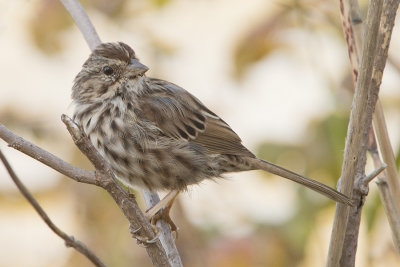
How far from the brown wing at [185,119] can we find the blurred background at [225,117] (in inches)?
9.2

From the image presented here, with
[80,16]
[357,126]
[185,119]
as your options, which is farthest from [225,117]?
[357,126]

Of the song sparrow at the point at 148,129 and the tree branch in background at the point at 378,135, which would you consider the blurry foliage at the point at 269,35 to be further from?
the tree branch in background at the point at 378,135

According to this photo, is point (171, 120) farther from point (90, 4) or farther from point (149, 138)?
point (90, 4)

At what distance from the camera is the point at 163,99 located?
→ 128 inches

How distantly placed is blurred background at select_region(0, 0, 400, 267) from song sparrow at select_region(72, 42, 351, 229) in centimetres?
18

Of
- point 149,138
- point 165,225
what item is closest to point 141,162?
point 149,138

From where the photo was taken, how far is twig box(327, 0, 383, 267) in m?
2.00

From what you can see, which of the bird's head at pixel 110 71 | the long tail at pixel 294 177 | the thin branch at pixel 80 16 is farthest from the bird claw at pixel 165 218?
the thin branch at pixel 80 16

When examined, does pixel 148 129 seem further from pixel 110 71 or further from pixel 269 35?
pixel 269 35

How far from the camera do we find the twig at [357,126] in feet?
6.58

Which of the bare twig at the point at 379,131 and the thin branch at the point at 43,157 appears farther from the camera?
the bare twig at the point at 379,131

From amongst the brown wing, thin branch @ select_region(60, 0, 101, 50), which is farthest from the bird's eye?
thin branch @ select_region(60, 0, 101, 50)

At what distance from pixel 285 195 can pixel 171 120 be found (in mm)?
1199

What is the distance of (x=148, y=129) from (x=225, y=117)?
3.88ft
